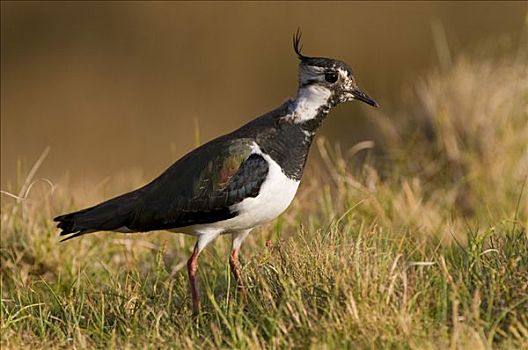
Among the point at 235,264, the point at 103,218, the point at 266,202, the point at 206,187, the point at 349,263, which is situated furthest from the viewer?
the point at 103,218

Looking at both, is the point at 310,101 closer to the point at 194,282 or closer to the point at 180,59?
the point at 194,282

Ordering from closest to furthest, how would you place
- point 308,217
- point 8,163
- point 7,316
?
point 7,316, point 308,217, point 8,163

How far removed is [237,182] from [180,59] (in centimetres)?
1010

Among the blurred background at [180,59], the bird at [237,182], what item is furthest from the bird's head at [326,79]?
the blurred background at [180,59]

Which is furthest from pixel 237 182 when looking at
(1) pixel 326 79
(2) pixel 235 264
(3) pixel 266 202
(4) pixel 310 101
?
(1) pixel 326 79

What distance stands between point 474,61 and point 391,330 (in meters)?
5.13

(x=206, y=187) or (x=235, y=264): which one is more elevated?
(x=206, y=187)

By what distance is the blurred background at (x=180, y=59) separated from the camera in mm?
14305

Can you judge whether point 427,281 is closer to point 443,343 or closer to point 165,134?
point 443,343

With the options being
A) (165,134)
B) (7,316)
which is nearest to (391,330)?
(7,316)

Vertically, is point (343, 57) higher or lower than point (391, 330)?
higher

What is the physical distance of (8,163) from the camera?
12.6 metres

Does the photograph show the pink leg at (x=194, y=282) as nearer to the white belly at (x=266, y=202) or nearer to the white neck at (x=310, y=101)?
the white belly at (x=266, y=202)

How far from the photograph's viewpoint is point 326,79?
5758mm
